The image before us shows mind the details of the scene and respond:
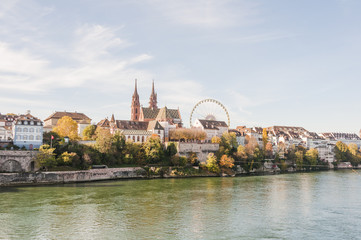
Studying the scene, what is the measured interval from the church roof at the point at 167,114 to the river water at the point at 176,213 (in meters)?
40.4

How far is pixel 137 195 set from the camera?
32938 millimetres

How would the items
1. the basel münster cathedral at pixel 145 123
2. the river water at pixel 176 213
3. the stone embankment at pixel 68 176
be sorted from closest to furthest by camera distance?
the river water at pixel 176 213 < the stone embankment at pixel 68 176 < the basel münster cathedral at pixel 145 123

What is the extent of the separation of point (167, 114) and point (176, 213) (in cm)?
5359

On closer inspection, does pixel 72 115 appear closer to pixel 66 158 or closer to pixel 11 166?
pixel 66 158

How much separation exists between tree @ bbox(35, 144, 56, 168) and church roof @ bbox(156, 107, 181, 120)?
35.4 m

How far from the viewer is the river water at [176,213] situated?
20234 millimetres

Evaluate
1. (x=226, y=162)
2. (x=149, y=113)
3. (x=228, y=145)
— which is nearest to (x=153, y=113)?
(x=149, y=113)

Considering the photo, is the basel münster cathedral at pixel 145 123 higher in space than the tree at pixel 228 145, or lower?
higher

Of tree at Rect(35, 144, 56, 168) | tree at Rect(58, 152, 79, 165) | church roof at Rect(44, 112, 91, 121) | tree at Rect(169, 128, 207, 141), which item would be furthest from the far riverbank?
church roof at Rect(44, 112, 91, 121)

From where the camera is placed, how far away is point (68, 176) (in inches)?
1657

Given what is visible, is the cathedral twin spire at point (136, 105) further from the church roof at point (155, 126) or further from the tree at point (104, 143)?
the tree at point (104, 143)

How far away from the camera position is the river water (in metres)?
20.2

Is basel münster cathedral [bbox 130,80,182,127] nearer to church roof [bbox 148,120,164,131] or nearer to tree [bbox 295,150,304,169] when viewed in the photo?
church roof [bbox 148,120,164,131]

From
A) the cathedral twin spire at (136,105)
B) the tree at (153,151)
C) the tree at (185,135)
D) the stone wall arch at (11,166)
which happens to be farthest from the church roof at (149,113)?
the stone wall arch at (11,166)
